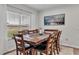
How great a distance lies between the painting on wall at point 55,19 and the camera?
4.20ft

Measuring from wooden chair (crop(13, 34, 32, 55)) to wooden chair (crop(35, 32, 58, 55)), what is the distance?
13 cm

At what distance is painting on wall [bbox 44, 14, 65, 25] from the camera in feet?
4.20

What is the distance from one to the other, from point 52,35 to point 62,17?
30 centimetres

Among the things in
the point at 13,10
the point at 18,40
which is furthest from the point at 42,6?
the point at 18,40

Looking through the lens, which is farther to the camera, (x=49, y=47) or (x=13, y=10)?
(x=49, y=47)

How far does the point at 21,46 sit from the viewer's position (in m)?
1.28

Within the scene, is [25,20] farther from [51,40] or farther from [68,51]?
[68,51]

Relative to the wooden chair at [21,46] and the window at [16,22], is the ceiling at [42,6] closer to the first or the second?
the window at [16,22]

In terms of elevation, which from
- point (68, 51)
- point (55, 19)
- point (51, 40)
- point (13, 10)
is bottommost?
point (68, 51)

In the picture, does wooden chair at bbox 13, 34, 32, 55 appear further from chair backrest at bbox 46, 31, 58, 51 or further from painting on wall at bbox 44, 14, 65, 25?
painting on wall at bbox 44, 14, 65, 25

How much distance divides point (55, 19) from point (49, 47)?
1.39 feet

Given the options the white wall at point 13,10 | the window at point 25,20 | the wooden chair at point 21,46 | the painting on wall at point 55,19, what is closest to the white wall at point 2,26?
the white wall at point 13,10

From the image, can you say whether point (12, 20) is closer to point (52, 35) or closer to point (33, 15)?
point (33, 15)
